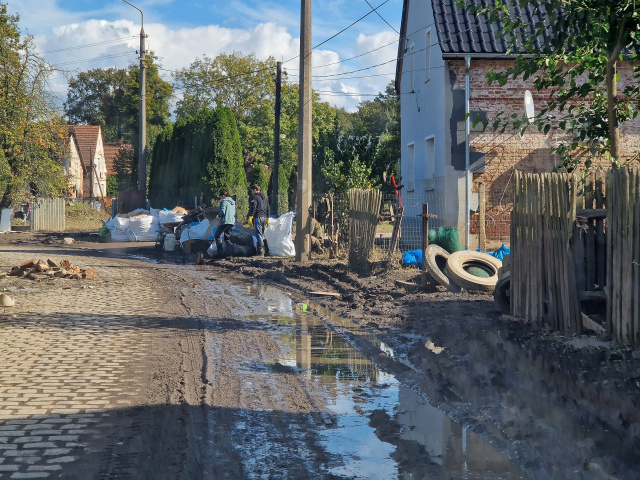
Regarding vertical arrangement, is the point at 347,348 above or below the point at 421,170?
below

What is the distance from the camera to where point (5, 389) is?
19.8ft

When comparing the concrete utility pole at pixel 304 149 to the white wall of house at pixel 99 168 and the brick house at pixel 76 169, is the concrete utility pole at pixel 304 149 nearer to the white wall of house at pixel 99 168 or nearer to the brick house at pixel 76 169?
the brick house at pixel 76 169

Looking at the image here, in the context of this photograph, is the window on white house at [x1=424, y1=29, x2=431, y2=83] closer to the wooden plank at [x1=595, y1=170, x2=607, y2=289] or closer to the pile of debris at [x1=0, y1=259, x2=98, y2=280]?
the pile of debris at [x1=0, y1=259, x2=98, y2=280]

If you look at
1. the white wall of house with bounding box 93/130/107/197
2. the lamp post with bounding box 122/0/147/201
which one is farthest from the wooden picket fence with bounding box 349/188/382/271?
the white wall of house with bounding box 93/130/107/197

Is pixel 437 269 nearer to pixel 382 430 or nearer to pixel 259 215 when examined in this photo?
pixel 382 430

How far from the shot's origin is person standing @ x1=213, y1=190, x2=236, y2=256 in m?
18.2

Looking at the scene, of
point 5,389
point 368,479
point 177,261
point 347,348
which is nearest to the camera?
point 368,479

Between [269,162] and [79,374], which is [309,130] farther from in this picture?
[269,162]

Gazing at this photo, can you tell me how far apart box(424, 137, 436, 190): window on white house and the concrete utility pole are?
392 cm

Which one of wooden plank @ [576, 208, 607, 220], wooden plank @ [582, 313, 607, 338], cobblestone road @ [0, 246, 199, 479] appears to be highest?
wooden plank @ [576, 208, 607, 220]

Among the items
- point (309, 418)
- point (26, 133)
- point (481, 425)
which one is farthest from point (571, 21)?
point (26, 133)

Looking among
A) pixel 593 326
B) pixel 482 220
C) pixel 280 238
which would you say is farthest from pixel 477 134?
pixel 593 326

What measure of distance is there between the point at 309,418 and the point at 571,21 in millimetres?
4417

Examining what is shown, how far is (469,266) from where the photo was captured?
39.7 feet
